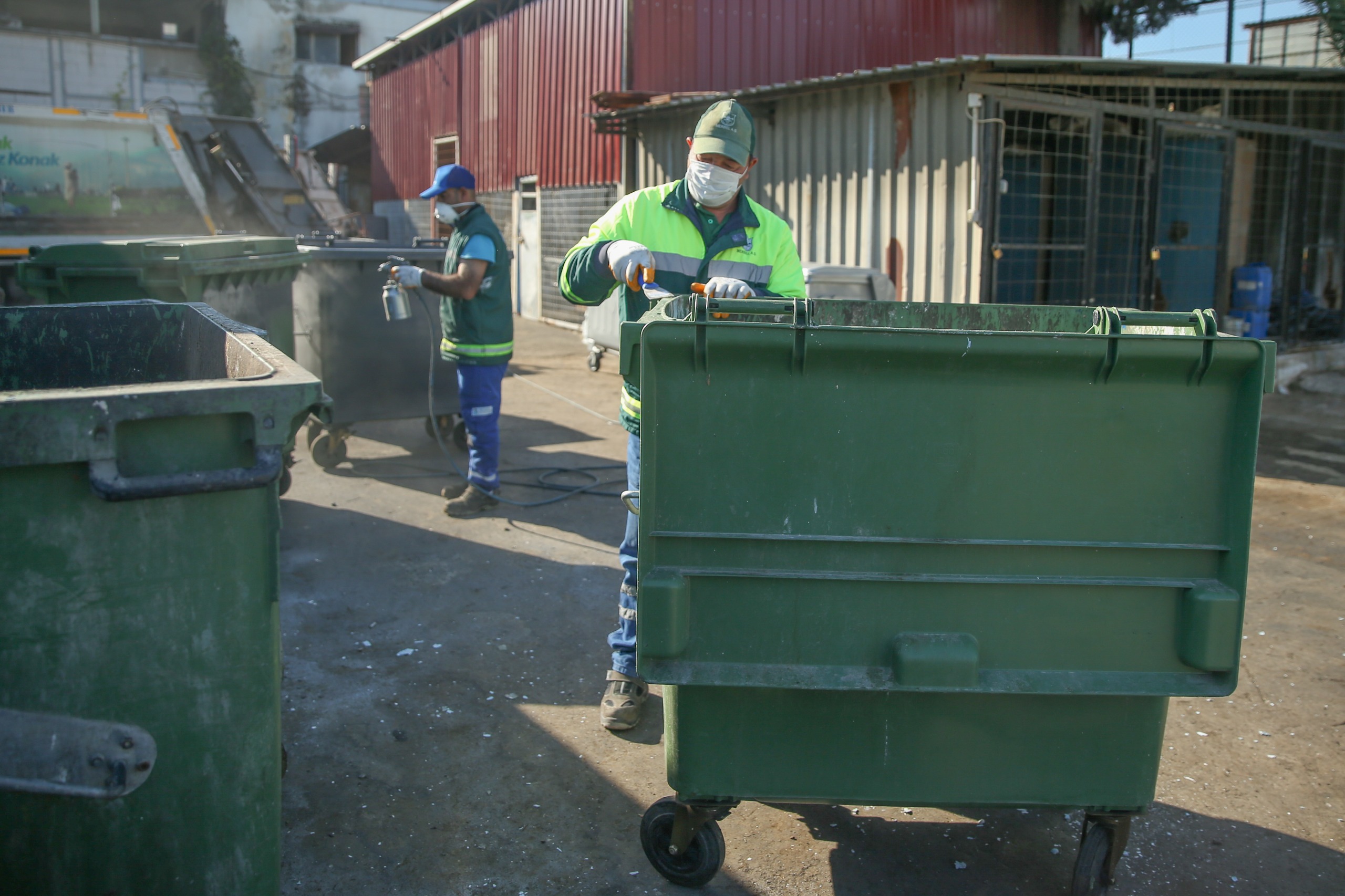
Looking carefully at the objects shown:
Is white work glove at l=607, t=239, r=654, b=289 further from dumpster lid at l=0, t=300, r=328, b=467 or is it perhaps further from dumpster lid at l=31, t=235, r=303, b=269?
dumpster lid at l=31, t=235, r=303, b=269

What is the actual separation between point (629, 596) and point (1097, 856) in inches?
55.6

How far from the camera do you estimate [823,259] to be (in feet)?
30.1

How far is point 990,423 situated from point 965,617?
1.24ft

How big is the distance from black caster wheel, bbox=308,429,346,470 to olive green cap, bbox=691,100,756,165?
376 centimetres

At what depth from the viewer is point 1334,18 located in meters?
11.4

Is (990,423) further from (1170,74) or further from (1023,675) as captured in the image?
(1170,74)

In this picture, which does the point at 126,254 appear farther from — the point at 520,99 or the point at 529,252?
the point at 520,99

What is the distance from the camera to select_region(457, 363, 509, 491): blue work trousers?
16.8 feet

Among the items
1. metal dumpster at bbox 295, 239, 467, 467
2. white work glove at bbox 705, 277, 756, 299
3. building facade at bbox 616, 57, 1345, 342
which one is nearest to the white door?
building facade at bbox 616, 57, 1345, 342

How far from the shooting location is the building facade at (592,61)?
484 inches

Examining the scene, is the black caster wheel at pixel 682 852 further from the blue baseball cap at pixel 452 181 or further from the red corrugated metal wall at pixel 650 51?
the red corrugated metal wall at pixel 650 51

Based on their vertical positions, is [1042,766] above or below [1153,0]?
below

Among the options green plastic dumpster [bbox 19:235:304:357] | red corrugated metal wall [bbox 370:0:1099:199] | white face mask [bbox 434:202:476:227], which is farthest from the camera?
red corrugated metal wall [bbox 370:0:1099:199]

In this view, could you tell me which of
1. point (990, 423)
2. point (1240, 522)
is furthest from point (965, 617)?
point (1240, 522)
